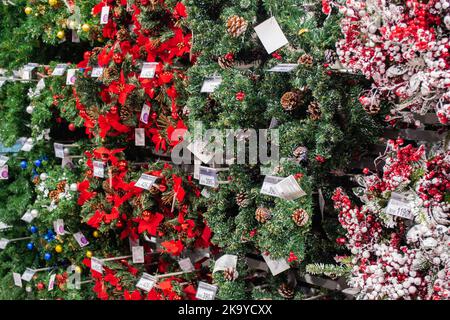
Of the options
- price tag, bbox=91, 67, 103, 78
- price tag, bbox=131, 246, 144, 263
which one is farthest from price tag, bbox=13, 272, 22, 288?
price tag, bbox=91, 67, 103, 78

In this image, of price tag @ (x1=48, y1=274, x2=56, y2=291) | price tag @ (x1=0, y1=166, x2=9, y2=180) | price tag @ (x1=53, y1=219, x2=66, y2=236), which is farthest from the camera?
price tag @ (x1=0, y1=166, x2=9, y2=180)

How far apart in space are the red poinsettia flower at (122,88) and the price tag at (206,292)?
911mm

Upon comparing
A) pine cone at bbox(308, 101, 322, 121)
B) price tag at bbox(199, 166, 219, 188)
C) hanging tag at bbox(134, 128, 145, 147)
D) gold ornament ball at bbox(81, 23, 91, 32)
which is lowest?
price tag at bbox(199, 166, 219, 188)

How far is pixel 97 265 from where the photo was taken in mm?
3189

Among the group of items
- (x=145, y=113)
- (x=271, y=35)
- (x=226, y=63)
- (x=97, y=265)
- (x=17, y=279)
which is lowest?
(x=17, y=279)

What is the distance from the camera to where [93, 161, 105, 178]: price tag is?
10.0 feet

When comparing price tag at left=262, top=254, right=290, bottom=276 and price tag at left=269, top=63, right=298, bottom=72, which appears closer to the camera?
price tag at left=269, top=63, right=298, bottom=72

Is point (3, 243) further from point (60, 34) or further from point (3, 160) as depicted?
point (60, 34)

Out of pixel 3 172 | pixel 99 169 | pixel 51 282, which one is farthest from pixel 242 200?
pixel 3 172

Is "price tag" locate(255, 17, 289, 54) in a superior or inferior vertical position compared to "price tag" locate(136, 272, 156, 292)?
superior

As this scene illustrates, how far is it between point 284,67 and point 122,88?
0.96 meters

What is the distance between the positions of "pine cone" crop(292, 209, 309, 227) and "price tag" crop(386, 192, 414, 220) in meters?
0.28

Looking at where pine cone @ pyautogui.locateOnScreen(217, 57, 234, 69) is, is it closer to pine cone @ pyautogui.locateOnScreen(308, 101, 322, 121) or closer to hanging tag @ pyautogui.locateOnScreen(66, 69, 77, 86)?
pine cone @ pyautogui.locateOnScreen(308, 101, 322, 121)

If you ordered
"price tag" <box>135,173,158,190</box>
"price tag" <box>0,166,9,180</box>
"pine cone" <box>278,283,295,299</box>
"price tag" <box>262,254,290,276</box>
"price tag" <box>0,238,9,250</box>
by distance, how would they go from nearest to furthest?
"price tag" <box>262,254,290,276</box> < "pine cone" <box>278,283,295,299</box> < "price tag" <box>135,173,158,190</box> < "price tag" <box>0,166,9,180</box> < "price tag" <box>0,238,9,250</box>
